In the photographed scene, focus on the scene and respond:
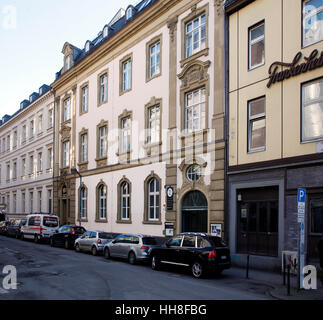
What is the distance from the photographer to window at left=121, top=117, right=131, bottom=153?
86.1 feet

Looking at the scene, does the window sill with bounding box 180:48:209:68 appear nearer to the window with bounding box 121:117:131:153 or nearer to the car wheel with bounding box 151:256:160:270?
the window with bounding box 121:117:131:153

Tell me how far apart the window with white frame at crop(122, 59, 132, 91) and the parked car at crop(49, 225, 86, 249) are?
9.64 metres

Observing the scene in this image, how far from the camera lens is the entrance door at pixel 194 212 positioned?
19891 millimetres

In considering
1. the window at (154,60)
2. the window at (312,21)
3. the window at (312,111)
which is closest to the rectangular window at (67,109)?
the window at (154,60)

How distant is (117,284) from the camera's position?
12227 millimetres

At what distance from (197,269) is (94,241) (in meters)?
8.88

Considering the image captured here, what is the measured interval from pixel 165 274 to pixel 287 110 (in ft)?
25.6

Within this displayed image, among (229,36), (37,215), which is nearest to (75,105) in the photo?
(37,215)

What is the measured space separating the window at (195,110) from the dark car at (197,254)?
686 cm

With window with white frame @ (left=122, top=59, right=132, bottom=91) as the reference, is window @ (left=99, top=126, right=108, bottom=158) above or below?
below

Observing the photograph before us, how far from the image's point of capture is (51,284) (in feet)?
39.6

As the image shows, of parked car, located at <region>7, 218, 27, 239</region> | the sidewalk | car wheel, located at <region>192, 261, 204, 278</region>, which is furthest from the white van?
car wheel, located at <region>192, 261, 204, 278</region>

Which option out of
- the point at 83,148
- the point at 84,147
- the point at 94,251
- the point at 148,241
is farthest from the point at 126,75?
the point at 148,241

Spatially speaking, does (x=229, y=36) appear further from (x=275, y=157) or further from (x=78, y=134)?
(x=78, y=134)
